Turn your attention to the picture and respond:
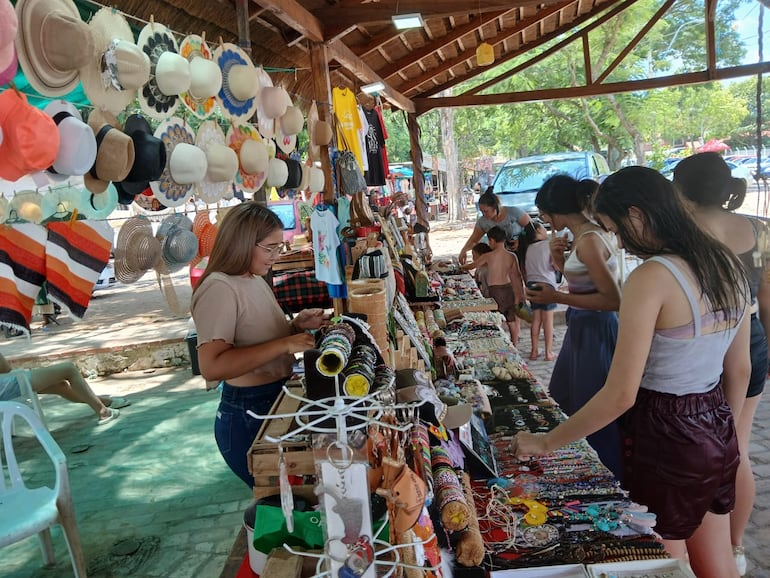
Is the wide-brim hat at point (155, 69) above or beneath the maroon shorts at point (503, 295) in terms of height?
above

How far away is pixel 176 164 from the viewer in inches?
127

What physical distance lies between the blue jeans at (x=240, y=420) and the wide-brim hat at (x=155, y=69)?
158cm

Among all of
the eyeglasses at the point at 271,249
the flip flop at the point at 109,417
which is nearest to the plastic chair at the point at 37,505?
the eyeglasses at the point at 271,249

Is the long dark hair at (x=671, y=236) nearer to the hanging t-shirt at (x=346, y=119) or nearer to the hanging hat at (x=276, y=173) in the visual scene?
the hanging hat at (x=276, y=173)

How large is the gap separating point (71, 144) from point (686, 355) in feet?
7.87

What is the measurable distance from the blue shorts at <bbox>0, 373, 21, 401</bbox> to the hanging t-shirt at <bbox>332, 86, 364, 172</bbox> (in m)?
3.05

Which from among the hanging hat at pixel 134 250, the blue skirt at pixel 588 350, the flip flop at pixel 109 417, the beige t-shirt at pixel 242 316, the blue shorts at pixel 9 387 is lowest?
the flip flop at pixel 109 417

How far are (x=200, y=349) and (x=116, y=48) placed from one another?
4.52 feet

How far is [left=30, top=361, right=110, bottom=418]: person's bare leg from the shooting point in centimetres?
490

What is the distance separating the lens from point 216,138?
3617 millimetres

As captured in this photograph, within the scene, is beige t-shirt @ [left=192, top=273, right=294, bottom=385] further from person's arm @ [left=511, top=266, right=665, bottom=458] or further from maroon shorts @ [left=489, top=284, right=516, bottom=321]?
maroon shorts @ [left=489, top=284, right=516, bottom=321]

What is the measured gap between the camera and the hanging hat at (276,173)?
14.3 feet

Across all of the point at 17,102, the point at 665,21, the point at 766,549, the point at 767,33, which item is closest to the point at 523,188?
the point at 767,33

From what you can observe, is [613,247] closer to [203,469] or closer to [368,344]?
[368,344]
